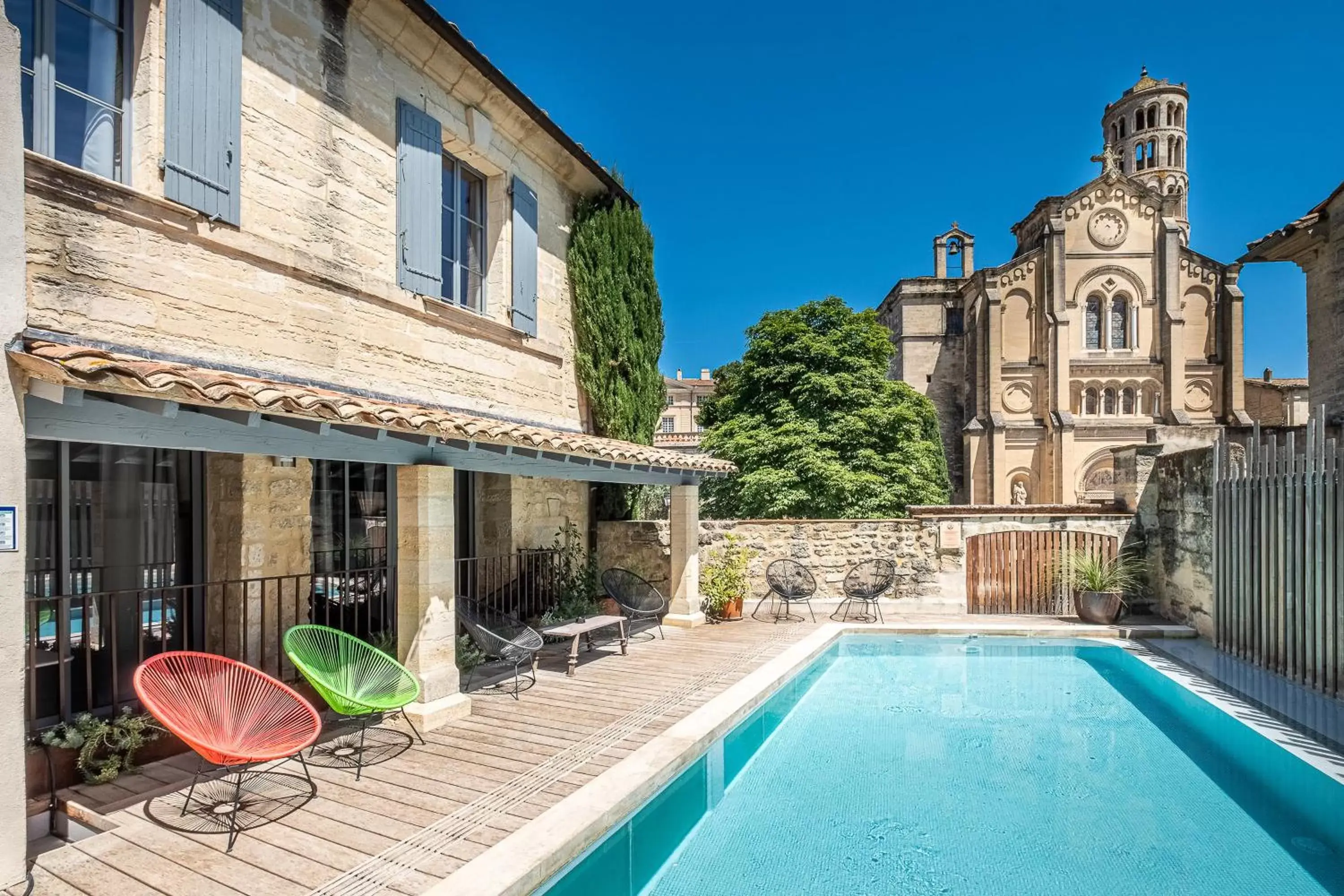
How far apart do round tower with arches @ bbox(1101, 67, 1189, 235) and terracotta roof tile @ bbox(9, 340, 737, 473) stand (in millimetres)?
52787

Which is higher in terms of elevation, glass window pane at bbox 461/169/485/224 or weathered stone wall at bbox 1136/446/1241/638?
glass window pane at bbox 461/169/485/224

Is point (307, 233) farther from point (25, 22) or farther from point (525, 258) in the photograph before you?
point (525, 258)

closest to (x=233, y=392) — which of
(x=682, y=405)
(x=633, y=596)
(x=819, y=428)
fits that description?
(x=633, y=596)

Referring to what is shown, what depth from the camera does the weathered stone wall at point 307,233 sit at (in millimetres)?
4719

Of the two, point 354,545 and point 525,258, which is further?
point 525,258

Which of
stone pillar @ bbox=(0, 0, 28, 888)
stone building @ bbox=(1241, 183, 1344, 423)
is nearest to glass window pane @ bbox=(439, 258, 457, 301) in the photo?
stone pillar @ bbox=(0, 0, 28, 888)

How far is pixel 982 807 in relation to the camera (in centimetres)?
510

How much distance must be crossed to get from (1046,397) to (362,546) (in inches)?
1145

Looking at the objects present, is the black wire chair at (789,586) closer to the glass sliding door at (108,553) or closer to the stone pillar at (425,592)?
the stone pillar at (425,592)

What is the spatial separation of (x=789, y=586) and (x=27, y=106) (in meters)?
10.3

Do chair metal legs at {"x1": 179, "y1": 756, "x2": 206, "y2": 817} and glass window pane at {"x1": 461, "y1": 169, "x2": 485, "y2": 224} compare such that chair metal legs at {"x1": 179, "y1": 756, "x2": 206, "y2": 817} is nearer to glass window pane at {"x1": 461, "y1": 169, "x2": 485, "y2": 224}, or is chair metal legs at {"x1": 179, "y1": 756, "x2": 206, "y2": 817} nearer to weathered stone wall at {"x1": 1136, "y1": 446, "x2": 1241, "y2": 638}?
glass window pane at {"x1": 461, "y1": 169, "x2": 485, "y2": 224}

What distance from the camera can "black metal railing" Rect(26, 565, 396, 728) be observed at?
4.98 metres

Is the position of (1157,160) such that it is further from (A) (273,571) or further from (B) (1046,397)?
(A) (273,571)

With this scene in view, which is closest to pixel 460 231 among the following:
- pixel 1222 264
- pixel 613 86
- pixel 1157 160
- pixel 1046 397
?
pixel 613 86
